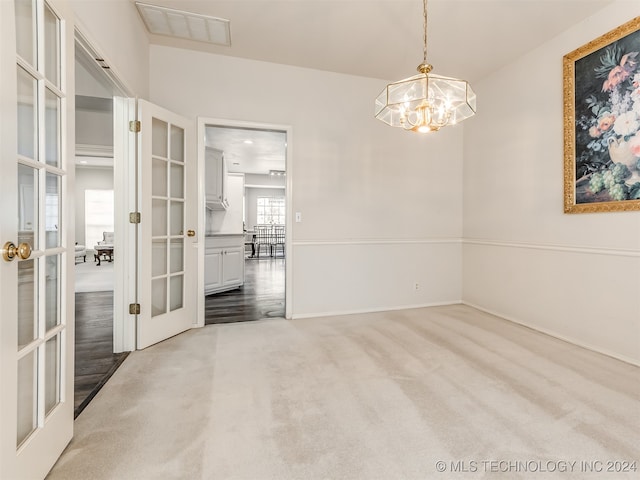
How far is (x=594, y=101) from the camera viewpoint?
8.88ft

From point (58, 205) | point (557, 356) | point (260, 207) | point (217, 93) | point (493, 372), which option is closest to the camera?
Answer: point (58, 205)

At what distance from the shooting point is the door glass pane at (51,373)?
1.36m

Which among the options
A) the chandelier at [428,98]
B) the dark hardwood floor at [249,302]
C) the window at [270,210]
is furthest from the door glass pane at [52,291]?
the window at [270,210]

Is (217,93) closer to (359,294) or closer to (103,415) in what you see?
(359,294)

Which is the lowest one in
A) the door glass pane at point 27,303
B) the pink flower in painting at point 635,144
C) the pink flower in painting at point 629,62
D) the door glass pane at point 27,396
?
the door glass pane at point 27,396

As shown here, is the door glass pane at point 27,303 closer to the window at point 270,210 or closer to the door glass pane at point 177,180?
the door glass pane at point 177,180

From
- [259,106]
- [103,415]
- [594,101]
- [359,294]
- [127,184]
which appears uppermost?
[259,106]

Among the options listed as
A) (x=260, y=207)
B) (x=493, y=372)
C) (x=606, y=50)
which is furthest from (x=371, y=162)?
(x=260, y=207)

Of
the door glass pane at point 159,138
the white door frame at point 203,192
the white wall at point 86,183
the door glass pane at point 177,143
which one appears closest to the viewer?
the door glass pane at point 159,138

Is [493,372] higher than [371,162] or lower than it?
lower

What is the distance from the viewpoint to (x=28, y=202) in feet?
4.12

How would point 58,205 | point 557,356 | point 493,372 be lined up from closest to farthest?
point 58,205 → point 493,372 → point 557,356

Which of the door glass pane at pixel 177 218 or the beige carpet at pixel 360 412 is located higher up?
the door glass pane at pixel 177 218

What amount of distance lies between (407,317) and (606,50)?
2980 mm
